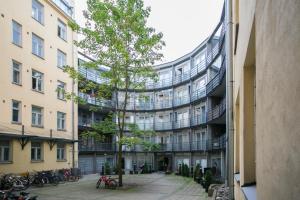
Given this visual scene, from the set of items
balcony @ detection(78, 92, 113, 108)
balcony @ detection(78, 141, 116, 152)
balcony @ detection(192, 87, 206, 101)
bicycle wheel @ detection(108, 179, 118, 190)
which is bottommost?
bicycle wheel @ detection(108, 179, 118, 190)

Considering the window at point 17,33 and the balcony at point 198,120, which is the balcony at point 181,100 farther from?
the window at point 17,33

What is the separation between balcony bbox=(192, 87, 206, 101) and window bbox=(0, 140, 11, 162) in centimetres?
1978

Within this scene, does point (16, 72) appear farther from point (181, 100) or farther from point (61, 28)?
point (181, 100)

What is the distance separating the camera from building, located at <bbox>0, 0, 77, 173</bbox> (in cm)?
2227

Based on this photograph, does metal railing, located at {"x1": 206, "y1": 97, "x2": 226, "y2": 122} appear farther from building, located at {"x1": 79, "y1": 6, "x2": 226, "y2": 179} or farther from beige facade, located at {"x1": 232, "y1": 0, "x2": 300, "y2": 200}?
beige facade, located at {"x1": 232, "y1": 0, "x2": 300, "y2": 200}

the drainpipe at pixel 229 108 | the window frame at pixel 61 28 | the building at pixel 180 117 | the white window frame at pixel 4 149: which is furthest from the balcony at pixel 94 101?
the drainpipe at pixel 229 108

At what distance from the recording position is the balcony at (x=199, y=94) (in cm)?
3497

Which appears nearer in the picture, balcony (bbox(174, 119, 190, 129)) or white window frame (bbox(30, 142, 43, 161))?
white window frame (bbox(30, 142, 43, 161))

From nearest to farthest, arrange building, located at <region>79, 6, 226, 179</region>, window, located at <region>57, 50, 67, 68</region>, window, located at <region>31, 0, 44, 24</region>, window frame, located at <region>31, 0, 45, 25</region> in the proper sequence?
window frame, located at <region>31, 0, 45, 25</region> < window, located at <region>31, 0, 44, 24</region> < window, located at <region>57, 50, 67, 68</region> < building, located at <region>79, 6, 226, 179</region>

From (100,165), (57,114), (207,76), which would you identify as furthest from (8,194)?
(100,165)

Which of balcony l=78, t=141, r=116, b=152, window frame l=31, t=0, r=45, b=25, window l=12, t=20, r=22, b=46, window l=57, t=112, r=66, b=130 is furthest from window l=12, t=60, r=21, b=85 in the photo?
balcony l=78, t=141, r=116, b=152

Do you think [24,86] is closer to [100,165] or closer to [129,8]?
[129,8]

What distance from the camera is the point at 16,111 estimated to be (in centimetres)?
2344

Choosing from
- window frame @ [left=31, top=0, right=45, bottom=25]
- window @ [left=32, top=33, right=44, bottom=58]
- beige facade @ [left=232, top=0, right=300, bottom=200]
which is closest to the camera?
beige facade @ [left=232, top=0, right=300, bottom=200]
